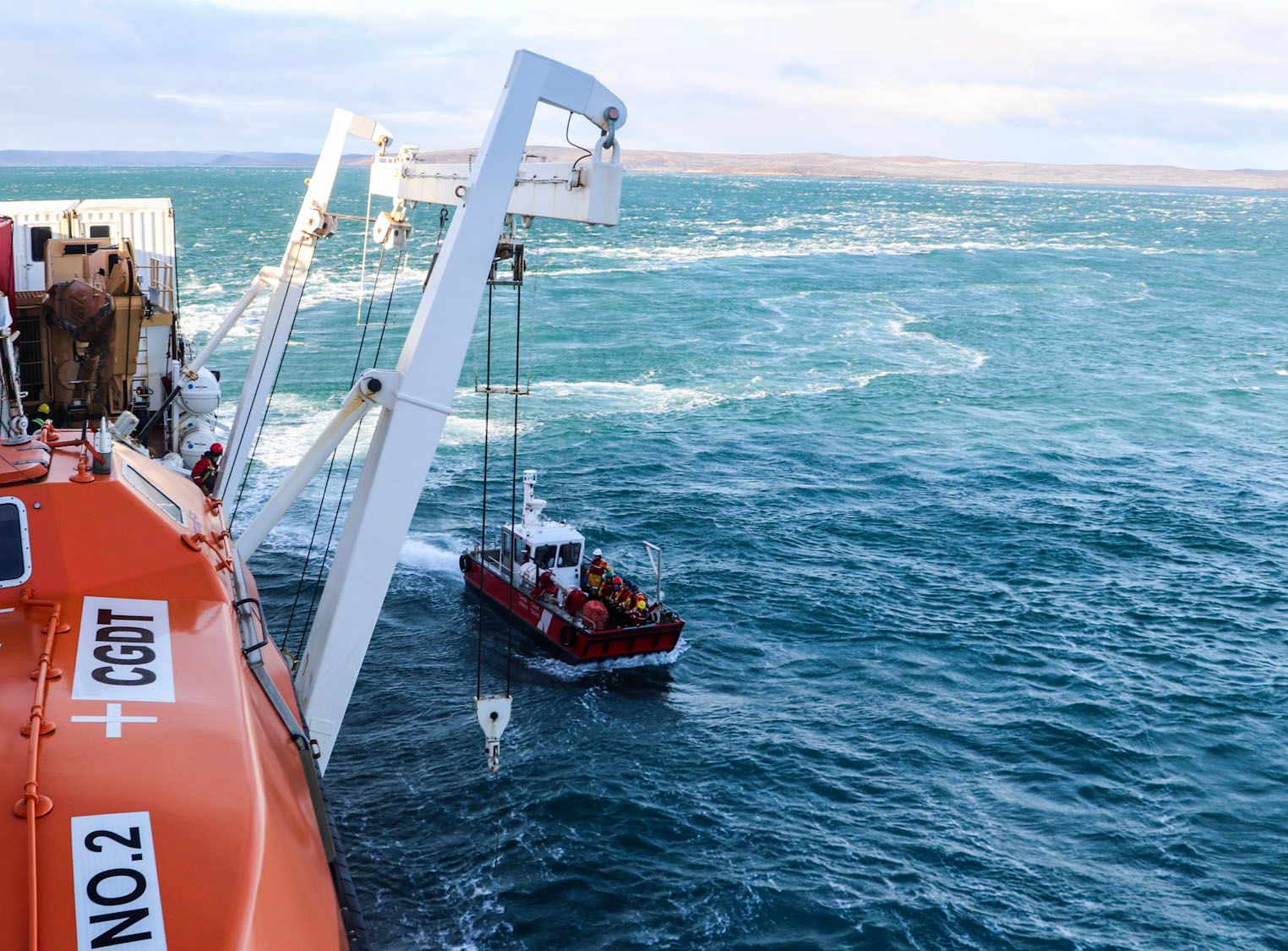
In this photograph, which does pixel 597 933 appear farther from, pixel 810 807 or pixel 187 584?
pixel 187 584

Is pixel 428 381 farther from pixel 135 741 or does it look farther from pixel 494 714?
pixel 135 741

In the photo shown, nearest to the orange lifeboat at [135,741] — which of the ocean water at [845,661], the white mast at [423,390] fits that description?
the white mast at [423,390]

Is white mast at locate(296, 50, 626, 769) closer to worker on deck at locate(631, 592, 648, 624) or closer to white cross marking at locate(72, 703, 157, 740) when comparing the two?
white cross marking at locate(72, 703, 157, 740)

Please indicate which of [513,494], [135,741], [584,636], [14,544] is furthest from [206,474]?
[135,741]

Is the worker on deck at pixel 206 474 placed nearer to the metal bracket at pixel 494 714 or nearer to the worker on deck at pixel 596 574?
the worker on deck at pixel 596 574

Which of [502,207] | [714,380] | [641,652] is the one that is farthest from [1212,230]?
[502,207]
